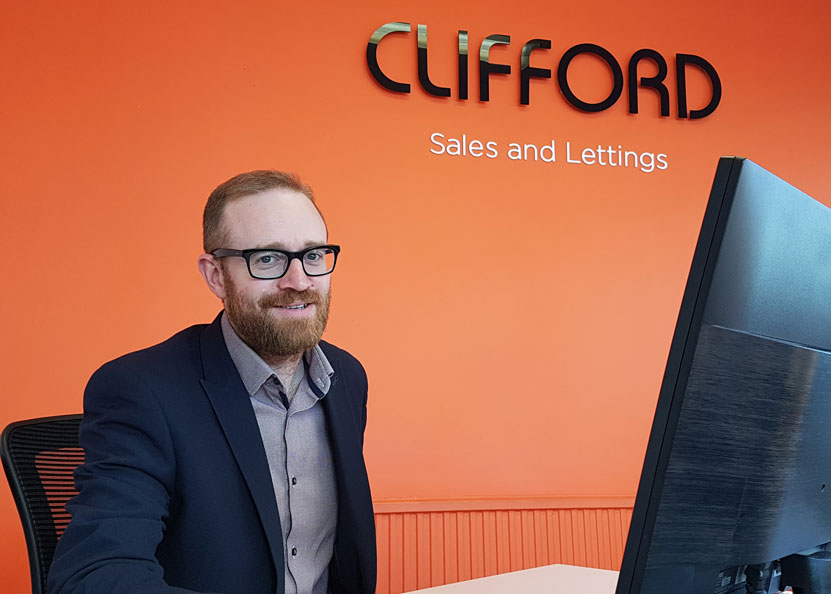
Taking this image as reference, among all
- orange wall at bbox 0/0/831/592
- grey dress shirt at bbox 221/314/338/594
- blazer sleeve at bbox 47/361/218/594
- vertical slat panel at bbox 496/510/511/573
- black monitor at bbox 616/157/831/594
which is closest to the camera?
black monitor at bbox 616/157/831/594

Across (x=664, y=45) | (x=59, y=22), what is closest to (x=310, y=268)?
(x=59, y=22)

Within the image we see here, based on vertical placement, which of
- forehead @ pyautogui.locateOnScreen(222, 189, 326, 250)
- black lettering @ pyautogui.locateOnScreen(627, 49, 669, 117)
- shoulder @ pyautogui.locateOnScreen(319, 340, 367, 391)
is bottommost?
shoulder @ pyautogui.locateOnScreen(319, 340, 367, 391)

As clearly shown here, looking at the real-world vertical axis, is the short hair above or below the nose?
above

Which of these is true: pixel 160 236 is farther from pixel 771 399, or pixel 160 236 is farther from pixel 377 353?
pixel 771 399

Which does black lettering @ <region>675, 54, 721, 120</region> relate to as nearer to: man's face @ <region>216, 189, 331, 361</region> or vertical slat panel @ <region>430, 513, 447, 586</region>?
vertical slat panel @ <region>430, 513, 447, 586</region>

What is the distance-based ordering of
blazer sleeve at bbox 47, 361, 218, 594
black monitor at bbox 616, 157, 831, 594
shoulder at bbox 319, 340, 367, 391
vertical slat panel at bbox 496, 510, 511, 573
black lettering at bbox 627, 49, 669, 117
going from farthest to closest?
black lettering at bbox 627, 49, 669, 117 → vertical slat panel at bbox 496, 510, 511, 573 → shoulder at bbox 319, 340, 367, 391 → blazer sleeve at bbox 47, 361, 218, 594 → black monitor at bbox 616, 157, 831, 594

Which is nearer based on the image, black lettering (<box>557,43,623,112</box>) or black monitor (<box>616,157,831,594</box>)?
black monitor (<box>616,157,831,594</box>)

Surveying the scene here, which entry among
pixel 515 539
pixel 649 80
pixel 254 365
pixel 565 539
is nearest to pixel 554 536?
pixel 565 539

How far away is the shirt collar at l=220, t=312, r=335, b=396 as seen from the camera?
170 cm

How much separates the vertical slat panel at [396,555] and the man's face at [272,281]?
136 cm

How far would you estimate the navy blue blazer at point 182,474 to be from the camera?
133cm

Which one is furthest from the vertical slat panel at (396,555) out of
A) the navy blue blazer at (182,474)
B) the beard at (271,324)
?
the beard at (271,324)

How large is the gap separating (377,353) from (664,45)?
1.82 meters

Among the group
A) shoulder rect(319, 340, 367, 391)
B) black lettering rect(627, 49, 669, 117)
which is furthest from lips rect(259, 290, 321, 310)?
black lettering rect(627, 49, 669, 117)
